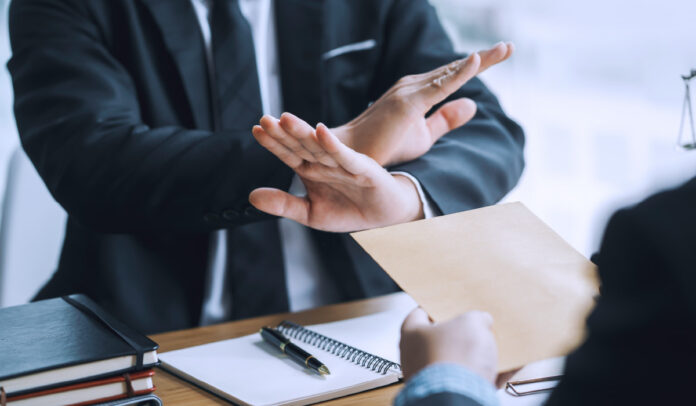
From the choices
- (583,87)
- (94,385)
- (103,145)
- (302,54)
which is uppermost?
(302,54)

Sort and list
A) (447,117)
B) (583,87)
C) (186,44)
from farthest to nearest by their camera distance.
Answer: (583,87) < (186,44) < (447,117)

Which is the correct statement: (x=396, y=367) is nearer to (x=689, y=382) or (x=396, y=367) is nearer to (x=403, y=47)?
(x=689, y=382)

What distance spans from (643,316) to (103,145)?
974 millimetres

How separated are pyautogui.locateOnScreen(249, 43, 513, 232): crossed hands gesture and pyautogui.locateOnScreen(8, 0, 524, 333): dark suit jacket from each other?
0.30 feet

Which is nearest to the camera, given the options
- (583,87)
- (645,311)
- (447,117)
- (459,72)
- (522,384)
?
(645,311)

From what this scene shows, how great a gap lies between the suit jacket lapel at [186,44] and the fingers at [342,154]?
50cm

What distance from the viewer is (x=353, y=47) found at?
1.35 metres

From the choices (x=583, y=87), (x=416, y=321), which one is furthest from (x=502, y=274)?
(x=583, y=87)

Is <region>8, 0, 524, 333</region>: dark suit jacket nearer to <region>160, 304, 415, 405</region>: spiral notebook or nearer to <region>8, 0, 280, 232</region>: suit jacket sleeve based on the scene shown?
<region>8, 0, 280, 232</region>: suit jacket sleeve

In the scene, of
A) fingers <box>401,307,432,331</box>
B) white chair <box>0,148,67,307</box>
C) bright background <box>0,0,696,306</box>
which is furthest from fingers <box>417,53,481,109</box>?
bright background <box>0,0,696,306</box>

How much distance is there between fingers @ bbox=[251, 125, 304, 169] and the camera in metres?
0.84

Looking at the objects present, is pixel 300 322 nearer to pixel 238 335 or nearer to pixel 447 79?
pixel 238 335

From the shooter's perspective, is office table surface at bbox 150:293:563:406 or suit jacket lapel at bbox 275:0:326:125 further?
suit jacket lapel at bbox 275:0:326:125

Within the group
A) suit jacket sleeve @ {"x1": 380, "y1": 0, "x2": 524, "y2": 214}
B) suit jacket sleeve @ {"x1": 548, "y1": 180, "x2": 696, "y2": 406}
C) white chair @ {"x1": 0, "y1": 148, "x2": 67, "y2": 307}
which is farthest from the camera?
white chair @ {"x1": 0, "y1": 148, "x2": 67, "y2": 307}
